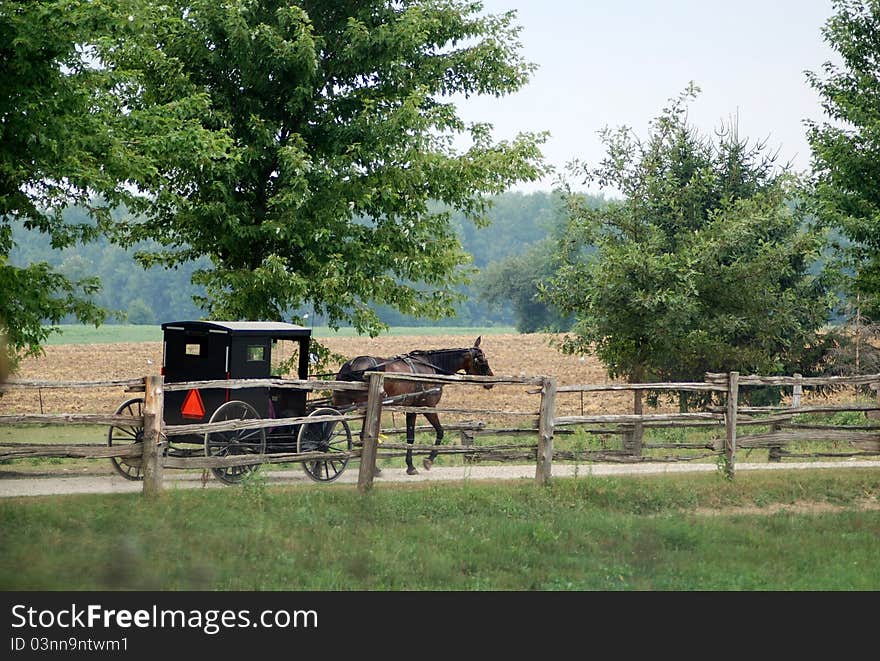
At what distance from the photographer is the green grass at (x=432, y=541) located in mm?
10719

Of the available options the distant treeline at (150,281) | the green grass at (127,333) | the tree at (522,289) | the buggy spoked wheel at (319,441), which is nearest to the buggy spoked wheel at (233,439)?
the buggy spoked wheel at (319,441)

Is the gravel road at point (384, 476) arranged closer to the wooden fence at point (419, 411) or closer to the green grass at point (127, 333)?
the wooden fence at point (419, 411)

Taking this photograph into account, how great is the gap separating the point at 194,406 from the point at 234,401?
2.04 feet

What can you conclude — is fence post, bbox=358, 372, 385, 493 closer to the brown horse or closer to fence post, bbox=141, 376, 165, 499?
the brown horse

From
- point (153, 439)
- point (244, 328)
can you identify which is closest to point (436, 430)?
point (244, 328)

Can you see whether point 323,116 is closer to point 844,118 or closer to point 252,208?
point 252,208

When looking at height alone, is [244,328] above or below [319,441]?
above

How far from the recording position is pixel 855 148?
87.8 feet

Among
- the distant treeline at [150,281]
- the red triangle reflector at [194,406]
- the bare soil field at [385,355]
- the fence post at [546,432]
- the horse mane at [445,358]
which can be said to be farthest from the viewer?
the distant treeline at [150,281]

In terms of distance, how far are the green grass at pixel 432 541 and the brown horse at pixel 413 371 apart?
284 cm

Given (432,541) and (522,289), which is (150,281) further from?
(432,541)

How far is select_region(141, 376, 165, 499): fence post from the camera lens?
44.0 feet

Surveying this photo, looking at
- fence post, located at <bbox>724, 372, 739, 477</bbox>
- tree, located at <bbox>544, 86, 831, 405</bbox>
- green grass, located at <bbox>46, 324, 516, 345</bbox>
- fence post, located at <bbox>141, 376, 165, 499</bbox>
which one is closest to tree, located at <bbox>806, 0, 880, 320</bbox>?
tree, located at <bbox>544, 86, 831, 405</bbox>

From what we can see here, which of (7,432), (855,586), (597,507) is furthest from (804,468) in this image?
(7,432)
